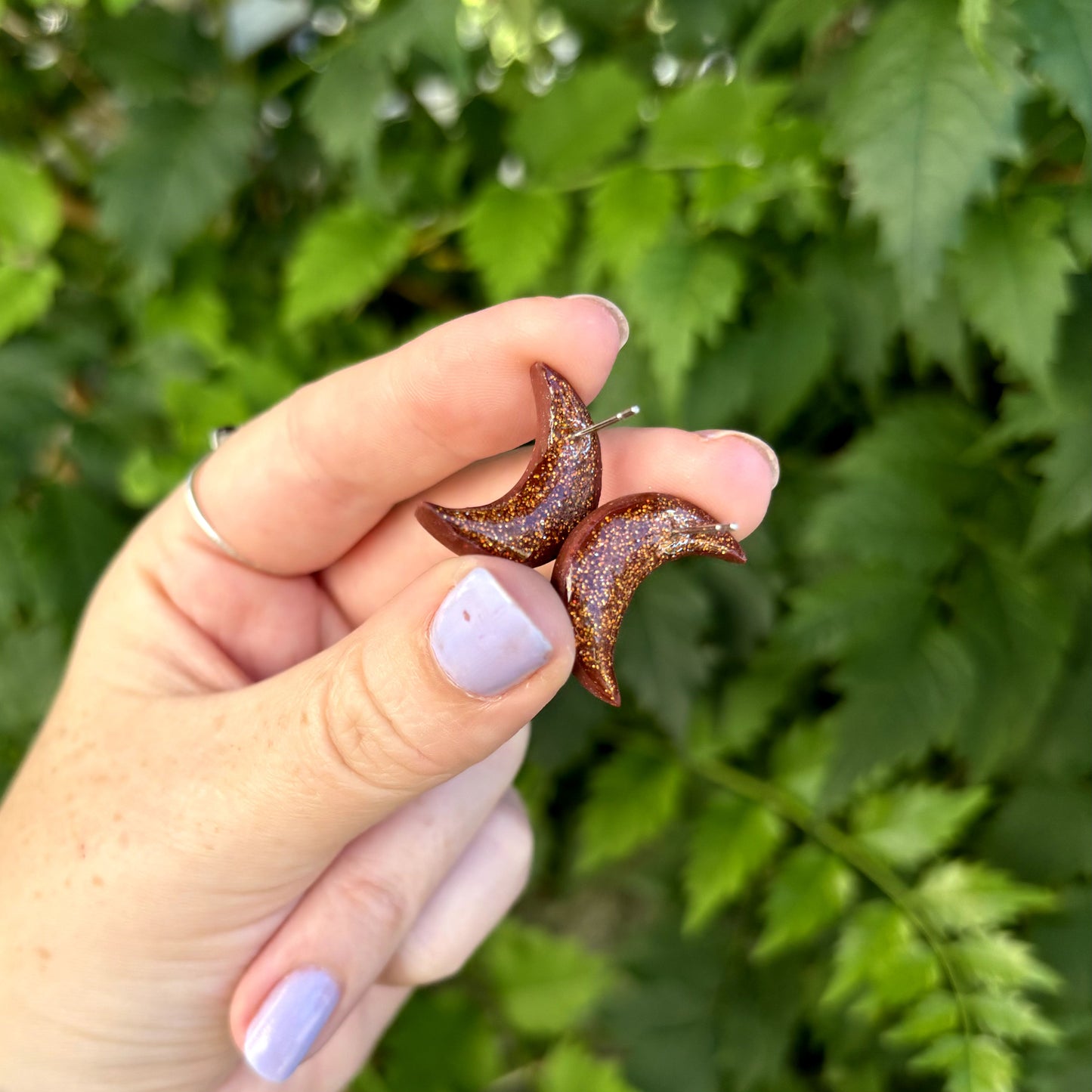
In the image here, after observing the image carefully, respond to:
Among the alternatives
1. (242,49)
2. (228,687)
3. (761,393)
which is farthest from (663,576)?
(242,49)

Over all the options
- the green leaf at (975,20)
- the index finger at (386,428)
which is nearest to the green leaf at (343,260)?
the index finger at (386,428)

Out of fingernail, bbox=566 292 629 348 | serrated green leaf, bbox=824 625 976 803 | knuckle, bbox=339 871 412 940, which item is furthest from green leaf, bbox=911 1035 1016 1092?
fingernail, bbox=566 292 629 348

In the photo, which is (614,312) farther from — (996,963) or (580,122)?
(996,963)

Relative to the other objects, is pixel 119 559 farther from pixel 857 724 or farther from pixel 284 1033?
pixel 857 724

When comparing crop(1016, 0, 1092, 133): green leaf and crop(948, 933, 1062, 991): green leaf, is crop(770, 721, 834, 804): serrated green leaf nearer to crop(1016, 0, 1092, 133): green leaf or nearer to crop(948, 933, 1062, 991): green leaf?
crop(948, 933, 1062, 991): green leaf

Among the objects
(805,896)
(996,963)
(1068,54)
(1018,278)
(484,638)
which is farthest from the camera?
(805,896)

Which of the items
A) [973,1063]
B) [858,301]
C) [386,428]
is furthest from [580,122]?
[973,1063]

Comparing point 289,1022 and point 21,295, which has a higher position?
point 21,295

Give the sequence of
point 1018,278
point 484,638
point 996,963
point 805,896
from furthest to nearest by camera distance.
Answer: point 805,896, point 996,963, point 1018,278, point 484,638
